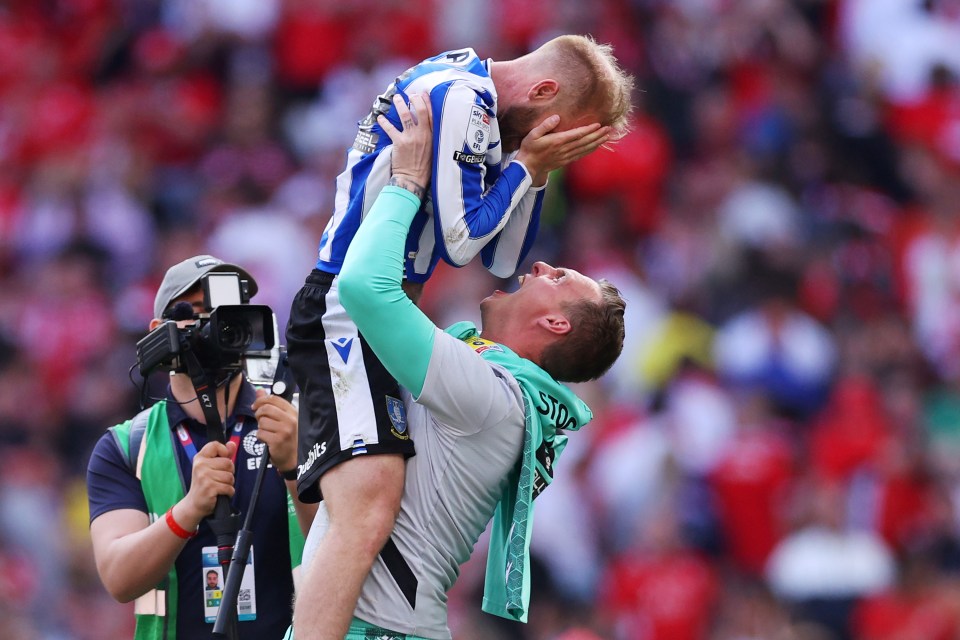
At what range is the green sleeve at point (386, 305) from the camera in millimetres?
3779

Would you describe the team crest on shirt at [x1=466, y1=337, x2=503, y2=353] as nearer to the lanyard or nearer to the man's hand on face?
the man's hand on face

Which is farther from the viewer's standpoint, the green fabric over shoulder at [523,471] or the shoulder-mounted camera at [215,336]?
the shoulder-mounted camera at [215,336]

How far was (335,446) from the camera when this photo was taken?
4.04 metres

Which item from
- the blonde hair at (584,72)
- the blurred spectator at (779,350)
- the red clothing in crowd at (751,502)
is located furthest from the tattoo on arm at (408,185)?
the blurred spectator at (779,350)

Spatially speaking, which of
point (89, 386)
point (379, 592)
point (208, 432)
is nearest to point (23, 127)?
point (89, 386)

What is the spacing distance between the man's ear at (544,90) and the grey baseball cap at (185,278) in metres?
1.11

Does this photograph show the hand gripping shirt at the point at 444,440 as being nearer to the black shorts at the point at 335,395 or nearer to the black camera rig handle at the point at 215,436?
the black shorts at the point at 335,395

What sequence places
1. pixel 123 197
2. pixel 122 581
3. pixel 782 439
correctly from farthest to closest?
pixel 123 197 < pixel 782 439 < pixel 122 581

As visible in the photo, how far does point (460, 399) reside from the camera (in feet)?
12.7

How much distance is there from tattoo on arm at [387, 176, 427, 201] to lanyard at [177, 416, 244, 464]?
3.81 ft

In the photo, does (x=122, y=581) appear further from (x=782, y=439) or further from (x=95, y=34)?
(x=95, y=34)

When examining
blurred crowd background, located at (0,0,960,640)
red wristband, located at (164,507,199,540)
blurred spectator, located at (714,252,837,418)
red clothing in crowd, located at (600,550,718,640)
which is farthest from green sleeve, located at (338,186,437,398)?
blurred spectator, located at (714,252,837,418)

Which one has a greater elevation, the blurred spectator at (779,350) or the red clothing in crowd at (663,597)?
the blurred spectator at (779,350)

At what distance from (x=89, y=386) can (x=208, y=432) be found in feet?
19.4
